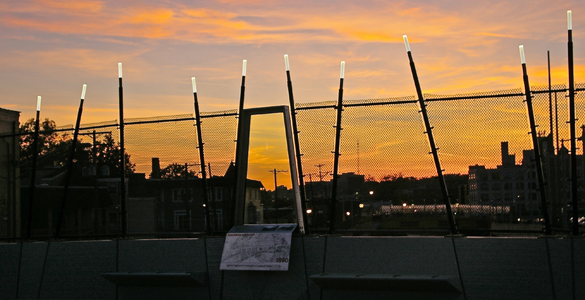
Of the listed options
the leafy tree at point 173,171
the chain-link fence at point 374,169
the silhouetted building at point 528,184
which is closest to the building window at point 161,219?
the chain-link fence at point 374,169

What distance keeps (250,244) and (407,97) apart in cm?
324

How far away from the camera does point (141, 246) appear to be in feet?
31.9

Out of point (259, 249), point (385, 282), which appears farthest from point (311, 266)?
point (385, 282)

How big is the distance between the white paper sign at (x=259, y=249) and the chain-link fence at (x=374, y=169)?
20.1 inches

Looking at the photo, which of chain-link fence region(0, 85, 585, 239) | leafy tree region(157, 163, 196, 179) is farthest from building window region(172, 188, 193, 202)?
leafy tree region(157, 163, 196, 179)

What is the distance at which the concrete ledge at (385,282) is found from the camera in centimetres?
769

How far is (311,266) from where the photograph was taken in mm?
8664

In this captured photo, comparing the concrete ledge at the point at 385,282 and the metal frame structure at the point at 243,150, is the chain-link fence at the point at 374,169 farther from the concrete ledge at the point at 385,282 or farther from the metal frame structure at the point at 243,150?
the concrete ledge at the point at 385,282

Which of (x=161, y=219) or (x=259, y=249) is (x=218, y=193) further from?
(x=259, y=249)

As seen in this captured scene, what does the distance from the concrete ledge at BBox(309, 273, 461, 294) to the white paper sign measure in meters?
0.65

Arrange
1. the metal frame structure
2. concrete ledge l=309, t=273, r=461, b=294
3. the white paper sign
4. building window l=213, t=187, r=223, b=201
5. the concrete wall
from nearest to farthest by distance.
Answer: the concrete wall, concrete ledge l=309, t=273, r=461, b=294, the white paper sign, the metal frame structure, building window l=213, t=187, r=223, b=201

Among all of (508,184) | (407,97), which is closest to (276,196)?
(407,97)

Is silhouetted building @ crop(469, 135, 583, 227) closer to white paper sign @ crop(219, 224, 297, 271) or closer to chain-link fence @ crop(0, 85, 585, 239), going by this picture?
chain-link fence @ crop(0, 85, 585, 239)

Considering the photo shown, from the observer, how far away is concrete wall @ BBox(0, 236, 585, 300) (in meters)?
7.48
